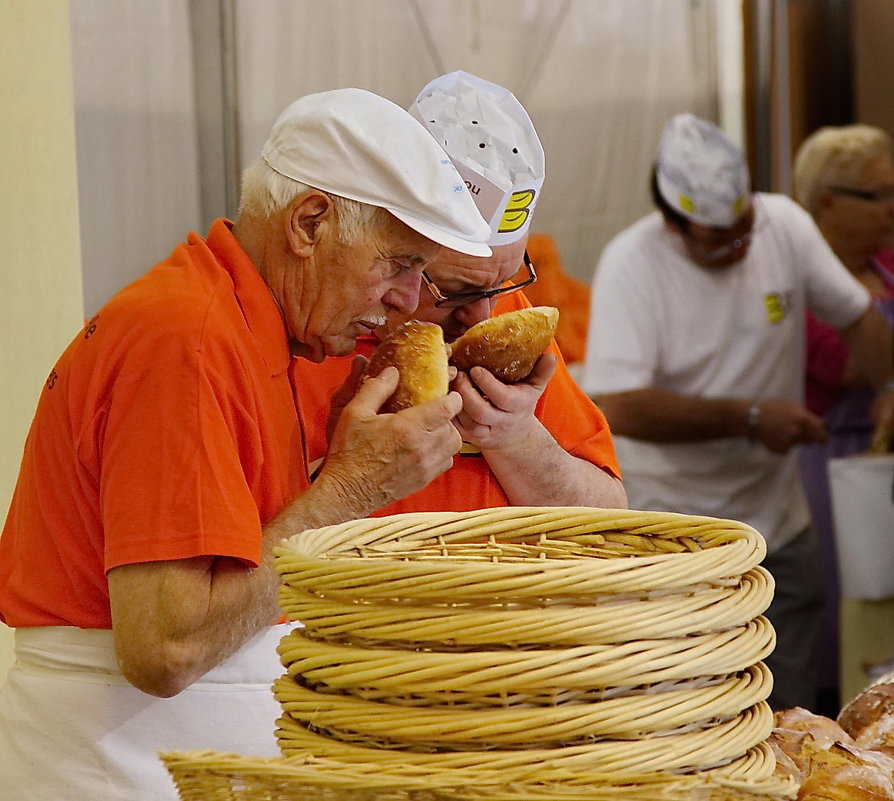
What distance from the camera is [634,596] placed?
1117 millimetres

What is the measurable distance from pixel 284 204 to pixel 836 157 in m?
3.50

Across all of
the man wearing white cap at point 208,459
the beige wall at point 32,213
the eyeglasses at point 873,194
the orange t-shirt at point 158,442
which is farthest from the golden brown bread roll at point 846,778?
the eyeglasses at point 873,194

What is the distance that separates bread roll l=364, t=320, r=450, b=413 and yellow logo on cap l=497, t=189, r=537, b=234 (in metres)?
0.19

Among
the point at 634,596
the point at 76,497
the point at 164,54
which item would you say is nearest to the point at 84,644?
the point at 76,497

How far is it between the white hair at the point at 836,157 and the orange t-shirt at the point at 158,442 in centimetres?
349

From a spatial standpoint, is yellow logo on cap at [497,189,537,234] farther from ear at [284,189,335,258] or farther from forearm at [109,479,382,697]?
forearm at [109,479,382,697]

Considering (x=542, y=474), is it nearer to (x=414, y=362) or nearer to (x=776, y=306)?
(x=414, y=362)

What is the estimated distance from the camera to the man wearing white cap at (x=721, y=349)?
13.1 feet

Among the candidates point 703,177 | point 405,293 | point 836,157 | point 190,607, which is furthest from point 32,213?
point 836,157

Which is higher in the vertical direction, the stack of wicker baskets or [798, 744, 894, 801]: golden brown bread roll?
the stack of wicker baskets

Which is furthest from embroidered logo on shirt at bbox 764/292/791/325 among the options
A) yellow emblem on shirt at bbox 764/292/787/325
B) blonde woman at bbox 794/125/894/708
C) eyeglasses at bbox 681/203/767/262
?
blonde woman at bbox 794/125/894/708

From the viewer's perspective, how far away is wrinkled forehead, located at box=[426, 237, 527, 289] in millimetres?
1811

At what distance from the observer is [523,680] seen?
3.51 ft

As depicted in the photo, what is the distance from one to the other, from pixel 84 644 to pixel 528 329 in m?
0.71
